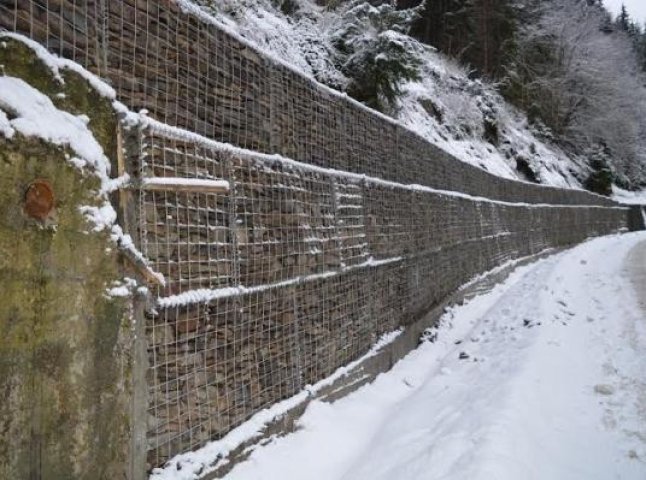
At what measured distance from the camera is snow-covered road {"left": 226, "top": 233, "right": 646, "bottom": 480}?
3533 millimetres

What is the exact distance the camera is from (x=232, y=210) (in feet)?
11.4

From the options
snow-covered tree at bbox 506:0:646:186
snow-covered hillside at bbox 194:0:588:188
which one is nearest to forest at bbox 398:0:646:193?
snow-covered tree at bbox 506:0:646:186

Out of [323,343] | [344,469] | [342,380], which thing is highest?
[323,343]

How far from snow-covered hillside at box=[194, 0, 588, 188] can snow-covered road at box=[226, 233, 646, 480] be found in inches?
178

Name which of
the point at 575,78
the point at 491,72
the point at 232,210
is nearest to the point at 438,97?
the point at 491,72

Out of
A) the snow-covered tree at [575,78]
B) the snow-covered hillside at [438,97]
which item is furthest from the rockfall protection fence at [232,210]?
the snow-covered tree at [575,78]

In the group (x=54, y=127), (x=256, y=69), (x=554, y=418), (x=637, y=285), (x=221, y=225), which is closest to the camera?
(x=54, y=127)

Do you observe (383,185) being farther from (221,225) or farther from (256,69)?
(221,225)

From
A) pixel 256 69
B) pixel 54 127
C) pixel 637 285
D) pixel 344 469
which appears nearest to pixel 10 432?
pixel 54 127

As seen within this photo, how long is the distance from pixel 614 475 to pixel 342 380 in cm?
227

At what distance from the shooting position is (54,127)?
2.26 meters

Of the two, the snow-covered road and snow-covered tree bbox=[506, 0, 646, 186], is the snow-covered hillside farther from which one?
the snow-covered road

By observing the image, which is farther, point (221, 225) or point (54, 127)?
point (221, 225)

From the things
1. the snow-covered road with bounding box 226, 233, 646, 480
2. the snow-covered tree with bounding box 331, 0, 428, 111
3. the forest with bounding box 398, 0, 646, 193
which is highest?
the forest with bounding box 398, 0, 646, 193
